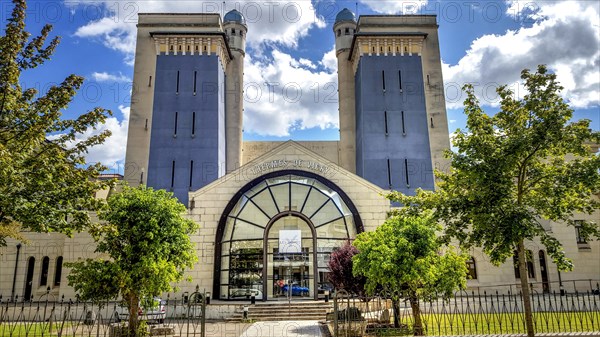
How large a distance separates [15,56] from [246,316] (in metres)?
16.1

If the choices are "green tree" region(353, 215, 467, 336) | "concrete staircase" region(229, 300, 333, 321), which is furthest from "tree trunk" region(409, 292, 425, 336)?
"concrete staircase" region(229, 300, 333, 321)

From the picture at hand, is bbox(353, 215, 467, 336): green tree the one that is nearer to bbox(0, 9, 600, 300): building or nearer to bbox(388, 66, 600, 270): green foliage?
bbox(388, 66, 600, 270): green foliage

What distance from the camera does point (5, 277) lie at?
1208 inches

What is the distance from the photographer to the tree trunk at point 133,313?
15.0 m

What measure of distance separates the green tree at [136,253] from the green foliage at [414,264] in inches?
303

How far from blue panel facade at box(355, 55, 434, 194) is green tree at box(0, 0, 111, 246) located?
1179 inches

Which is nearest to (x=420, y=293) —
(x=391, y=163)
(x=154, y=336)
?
(x=154, y=336)

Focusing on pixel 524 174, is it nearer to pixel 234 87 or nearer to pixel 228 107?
pixel 228 107

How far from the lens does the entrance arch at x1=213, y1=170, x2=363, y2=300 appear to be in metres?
26.4

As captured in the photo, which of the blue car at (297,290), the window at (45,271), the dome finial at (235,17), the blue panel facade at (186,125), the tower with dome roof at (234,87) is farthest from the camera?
the dome finial at (235,17)

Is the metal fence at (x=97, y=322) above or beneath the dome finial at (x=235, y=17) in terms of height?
beneath

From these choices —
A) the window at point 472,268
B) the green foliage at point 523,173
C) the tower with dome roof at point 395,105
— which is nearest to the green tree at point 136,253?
the green foliage at point 523,173

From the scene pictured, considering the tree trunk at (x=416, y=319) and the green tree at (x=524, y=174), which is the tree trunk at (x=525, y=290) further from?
the tree trunk at (x=416, y=319)

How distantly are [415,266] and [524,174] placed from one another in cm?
522
